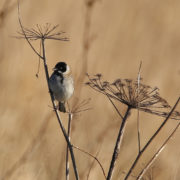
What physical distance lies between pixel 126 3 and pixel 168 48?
A: 1.09 metres

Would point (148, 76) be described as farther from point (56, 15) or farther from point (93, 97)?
point (56, 15)

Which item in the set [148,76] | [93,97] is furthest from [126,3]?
[93,97]

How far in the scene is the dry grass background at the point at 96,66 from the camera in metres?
7.01

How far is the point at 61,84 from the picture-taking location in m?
5.23

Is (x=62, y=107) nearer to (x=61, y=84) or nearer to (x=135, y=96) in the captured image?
(x=61, y=84)

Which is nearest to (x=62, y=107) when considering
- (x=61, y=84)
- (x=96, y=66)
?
(x=61, y=84)

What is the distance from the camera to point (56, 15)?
10328 mm

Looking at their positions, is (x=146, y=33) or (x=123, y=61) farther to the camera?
(x=146, y=33)

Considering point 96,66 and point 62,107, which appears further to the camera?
point 96,66

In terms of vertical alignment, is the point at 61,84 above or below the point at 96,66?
above

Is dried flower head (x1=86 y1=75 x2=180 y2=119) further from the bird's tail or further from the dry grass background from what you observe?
the dry grass background

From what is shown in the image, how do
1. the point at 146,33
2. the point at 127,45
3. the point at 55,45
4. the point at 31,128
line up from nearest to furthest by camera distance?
the point at 31,128, the point at 55,45, the point at 127,45, the point at 146,33

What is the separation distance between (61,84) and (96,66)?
5.03 ft

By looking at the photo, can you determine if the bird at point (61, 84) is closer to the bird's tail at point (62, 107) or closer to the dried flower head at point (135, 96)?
the bird's tail at point (62, 107)
